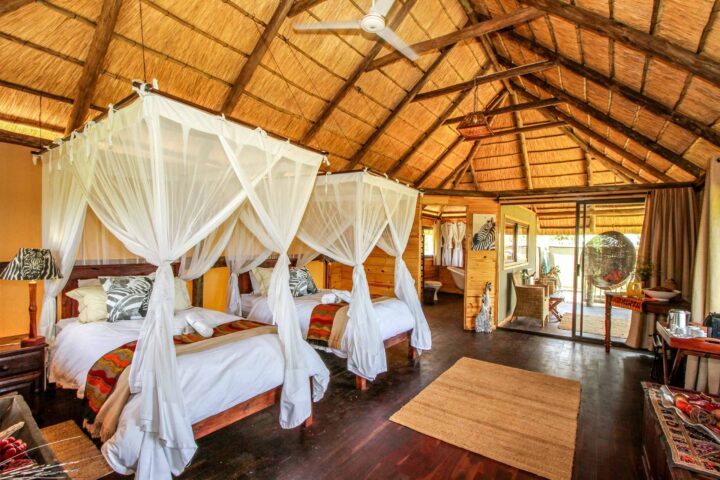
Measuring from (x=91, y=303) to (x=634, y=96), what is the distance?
5.53 m

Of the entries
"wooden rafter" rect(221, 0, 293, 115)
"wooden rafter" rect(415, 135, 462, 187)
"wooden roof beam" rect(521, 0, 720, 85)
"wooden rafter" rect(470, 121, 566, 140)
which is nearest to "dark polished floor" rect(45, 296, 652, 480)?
"wooden roof beam" rect(521, 0, 720, 85)

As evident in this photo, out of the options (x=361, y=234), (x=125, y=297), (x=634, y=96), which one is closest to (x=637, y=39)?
(x=634, y=96)

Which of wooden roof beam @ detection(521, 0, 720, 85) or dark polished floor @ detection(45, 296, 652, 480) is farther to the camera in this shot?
wooden roof beam @ detection(521, 0, 720, 85)

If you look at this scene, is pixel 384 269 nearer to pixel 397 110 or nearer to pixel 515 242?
pixel 515 242

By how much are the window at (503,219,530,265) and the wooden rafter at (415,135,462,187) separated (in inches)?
89.4

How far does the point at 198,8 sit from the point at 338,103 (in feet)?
7.27

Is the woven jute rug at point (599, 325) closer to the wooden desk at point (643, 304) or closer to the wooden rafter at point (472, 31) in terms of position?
the wooden desk at point (643, 304)

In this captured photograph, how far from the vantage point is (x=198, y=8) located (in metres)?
3.38

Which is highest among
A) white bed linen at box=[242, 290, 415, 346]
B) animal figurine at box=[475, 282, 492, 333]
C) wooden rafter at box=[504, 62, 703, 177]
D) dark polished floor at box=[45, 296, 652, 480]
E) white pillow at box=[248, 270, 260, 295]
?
wooden rafter at box=[504, 62, 703, 177]

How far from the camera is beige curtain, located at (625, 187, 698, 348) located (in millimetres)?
4547

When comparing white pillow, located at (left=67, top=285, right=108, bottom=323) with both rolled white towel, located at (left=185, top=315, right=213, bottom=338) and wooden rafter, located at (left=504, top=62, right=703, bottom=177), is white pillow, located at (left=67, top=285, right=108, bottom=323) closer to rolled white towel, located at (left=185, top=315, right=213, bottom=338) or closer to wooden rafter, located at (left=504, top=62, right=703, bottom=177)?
rolled white towel, located at (left=185, top=315, right=213, bottom=338)

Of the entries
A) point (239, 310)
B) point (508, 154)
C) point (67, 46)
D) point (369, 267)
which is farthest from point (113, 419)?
point (508, 154)

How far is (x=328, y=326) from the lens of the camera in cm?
383

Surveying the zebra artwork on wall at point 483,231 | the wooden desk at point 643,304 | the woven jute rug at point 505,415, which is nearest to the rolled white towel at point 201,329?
the woven jute rug at point 505,415
